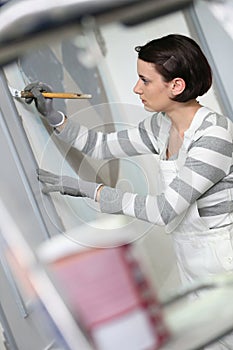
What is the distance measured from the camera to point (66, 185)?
88cm

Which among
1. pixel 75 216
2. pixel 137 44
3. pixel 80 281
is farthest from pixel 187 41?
pixel 80 281

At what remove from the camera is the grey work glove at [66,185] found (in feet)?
2.77

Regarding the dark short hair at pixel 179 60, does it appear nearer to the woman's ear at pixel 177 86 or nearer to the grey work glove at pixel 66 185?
the woman's ear at pixel 177 86

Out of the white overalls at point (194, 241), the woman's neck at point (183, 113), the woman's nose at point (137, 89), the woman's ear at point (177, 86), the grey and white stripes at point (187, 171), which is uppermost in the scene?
the woman's nose at point (137, 89)

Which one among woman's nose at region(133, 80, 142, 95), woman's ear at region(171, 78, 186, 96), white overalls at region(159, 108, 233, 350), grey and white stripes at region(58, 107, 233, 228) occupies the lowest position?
white overalls at region(159, 108, 233, 350)

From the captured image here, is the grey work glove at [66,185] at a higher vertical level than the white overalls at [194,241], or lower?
higher

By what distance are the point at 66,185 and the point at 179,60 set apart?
0.84ft

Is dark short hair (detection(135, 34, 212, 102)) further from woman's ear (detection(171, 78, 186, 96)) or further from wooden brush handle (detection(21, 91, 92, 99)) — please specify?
wooden brush handle (detection(21, 91, 92, 99))

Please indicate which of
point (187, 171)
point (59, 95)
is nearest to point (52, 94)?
point (59, 95)

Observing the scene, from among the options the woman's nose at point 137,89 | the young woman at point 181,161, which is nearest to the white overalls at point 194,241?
the young woman at point 181,161

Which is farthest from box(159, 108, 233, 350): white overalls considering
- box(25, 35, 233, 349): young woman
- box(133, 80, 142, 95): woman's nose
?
box(133, 80, 142, 95): woman's nose

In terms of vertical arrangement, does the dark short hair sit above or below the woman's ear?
above

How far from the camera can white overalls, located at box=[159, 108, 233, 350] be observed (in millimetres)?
917

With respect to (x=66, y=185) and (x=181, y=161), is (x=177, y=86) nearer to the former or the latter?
(x=181, y=161)
